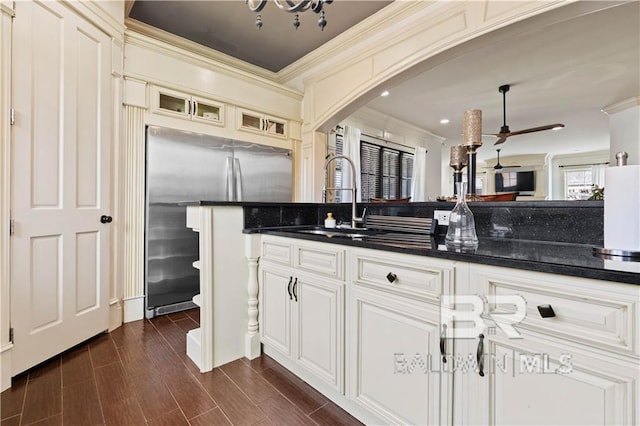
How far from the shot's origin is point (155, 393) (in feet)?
5.13

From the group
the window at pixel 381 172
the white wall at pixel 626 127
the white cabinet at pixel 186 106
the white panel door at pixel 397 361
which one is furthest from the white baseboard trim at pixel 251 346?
the white wall at pixel 626 127

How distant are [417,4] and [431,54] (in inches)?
18.3

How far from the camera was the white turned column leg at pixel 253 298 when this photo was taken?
1.90 metres

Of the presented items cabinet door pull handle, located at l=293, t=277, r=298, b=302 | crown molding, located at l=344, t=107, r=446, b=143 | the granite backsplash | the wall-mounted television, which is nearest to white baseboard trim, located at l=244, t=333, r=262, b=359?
cabinet door pull handle, located at l=293, t=277, r=298, b=302

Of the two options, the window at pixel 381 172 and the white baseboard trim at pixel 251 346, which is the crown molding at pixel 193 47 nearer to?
the window at pixel 381 172

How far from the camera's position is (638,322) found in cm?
68

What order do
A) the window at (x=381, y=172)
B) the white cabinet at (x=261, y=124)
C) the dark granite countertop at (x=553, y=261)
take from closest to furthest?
1. the dark granite countertop at (x=553, y=261)
2. the white cabinet at (x=261, y=124)
3. the window at (x=381, y=172)

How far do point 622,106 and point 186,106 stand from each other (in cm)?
661

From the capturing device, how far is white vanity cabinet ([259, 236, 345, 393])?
140 cm

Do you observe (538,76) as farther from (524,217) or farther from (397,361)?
(397,361)

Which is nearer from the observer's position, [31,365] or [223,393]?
[223,393]

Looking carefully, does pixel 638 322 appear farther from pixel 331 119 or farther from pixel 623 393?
pixel 331 119

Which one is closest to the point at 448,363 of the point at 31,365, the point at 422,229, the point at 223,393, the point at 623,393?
the point at 623,393

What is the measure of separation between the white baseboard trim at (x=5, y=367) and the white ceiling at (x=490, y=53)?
2.88 metres
